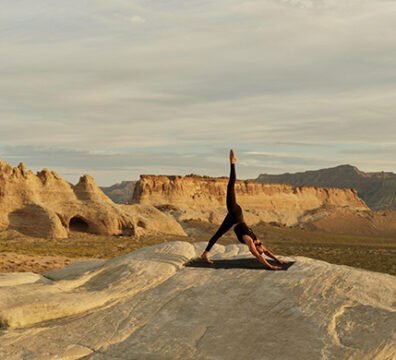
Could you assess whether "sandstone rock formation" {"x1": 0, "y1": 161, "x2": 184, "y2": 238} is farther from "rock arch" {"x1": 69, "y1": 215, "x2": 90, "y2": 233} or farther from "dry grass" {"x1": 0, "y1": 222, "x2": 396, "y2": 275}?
"dry grass" {"x1": 0, "y1": 222, "x2": 396, "y2": 275}

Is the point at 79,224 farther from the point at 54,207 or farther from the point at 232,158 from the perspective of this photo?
the point at 232,158

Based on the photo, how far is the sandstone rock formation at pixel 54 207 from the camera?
4322 centimetres

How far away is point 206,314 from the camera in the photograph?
756 centimetres

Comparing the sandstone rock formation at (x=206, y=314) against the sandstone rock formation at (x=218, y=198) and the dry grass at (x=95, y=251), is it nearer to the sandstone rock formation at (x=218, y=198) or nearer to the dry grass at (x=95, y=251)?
the dry grass at (x=95, y=251)

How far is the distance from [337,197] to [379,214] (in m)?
19.6

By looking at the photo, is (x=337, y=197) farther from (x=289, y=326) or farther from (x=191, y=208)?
(x=289, y=326)

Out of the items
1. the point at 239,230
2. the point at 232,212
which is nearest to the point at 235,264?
the point at 239,230

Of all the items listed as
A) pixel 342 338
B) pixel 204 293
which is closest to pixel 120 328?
pixel 204 293

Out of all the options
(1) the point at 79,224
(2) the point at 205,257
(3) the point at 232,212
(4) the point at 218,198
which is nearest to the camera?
(3) the point at 232,212

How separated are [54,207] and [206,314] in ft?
134

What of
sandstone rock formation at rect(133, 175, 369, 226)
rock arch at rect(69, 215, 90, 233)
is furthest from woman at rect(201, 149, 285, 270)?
sandstone rock formation at rect(133, 175, 369, 226)

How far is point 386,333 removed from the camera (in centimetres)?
658

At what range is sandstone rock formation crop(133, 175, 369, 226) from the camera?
8938 cm

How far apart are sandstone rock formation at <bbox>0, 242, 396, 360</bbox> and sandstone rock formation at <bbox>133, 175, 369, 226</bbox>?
6804 cm
